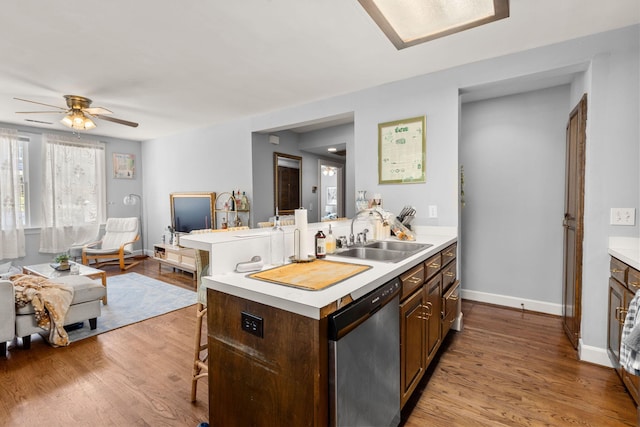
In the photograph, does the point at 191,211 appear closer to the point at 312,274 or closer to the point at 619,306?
→ the point at 312,274

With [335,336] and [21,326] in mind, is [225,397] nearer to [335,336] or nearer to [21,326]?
[335,336]

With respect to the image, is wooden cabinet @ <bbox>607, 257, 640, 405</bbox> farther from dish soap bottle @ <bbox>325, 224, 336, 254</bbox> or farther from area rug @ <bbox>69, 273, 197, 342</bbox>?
area rug @ <bbox>69, 273, 197, 342</bbox>

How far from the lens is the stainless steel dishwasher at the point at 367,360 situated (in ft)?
3.58

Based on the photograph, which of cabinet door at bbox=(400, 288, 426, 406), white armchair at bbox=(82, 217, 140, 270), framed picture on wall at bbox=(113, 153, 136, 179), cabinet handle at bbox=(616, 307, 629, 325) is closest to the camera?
cabinet door at bbox=(400, 288, 426, 406)

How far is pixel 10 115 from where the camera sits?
4.45 meters

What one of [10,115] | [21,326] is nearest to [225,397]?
[21,326]

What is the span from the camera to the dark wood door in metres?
2.33

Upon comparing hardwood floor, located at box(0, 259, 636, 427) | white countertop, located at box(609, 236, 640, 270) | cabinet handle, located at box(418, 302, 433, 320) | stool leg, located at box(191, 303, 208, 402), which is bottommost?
hardwood floor, located at box(0, 259, 636, 427)

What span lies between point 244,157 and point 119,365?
10.5ft

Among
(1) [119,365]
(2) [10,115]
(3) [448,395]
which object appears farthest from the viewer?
(2) [10,115]

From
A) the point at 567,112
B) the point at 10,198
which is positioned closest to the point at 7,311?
the point at 10,198

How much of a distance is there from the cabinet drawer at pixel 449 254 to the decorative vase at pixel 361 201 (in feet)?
2.97

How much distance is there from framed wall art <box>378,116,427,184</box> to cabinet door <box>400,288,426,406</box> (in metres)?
1.50

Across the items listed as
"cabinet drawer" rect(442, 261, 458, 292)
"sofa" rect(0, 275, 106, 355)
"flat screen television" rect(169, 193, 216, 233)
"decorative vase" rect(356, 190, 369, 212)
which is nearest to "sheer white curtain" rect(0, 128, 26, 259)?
"flat screen television" rect(169, 193, 216, 233)
